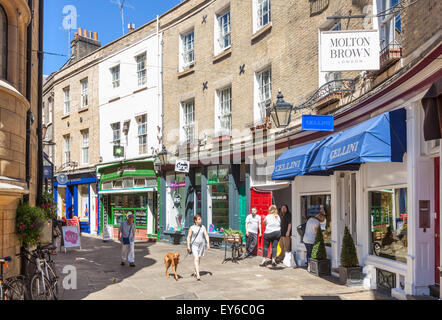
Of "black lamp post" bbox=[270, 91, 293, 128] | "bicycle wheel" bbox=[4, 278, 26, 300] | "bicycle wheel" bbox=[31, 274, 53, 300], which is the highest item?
"black lamp post" bbox=[270, 91, 293, 128]

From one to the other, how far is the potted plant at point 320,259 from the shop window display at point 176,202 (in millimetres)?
9226

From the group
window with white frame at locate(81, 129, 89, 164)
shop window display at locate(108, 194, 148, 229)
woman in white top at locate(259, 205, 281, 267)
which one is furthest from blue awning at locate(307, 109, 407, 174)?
window with white frame at locate(81, 129, 89, 164)

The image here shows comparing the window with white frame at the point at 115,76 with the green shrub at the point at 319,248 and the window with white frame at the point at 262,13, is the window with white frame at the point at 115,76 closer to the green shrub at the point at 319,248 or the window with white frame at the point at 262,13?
the window with white frame at the point at 262,13

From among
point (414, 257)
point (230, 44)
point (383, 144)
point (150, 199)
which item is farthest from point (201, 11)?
point (414, 257)

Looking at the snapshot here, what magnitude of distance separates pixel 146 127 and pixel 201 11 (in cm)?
613

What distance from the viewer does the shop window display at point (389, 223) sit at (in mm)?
8727

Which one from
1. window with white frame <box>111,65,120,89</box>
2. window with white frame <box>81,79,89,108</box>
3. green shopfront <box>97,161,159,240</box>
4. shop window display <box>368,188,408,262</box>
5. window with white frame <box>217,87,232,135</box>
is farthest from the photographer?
window with white frame <box>81,79,89,108</box>

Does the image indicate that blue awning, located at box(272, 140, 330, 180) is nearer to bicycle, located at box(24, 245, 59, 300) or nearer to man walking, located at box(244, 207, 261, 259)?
man walking, located at box(244, 207, 261, 259)

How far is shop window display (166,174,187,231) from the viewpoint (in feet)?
64.7

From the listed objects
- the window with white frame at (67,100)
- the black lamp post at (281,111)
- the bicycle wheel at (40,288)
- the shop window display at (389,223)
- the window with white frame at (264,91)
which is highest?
the window with white frame at (67,100)

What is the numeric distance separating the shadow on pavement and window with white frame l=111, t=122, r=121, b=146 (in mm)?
5619

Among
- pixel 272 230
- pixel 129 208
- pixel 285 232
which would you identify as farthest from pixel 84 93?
pixel 272 230

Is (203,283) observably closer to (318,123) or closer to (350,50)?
(318,123)

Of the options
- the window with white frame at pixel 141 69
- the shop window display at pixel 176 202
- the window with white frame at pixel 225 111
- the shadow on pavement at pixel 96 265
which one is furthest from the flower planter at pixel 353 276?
the window with white frame at pixel 141 69
